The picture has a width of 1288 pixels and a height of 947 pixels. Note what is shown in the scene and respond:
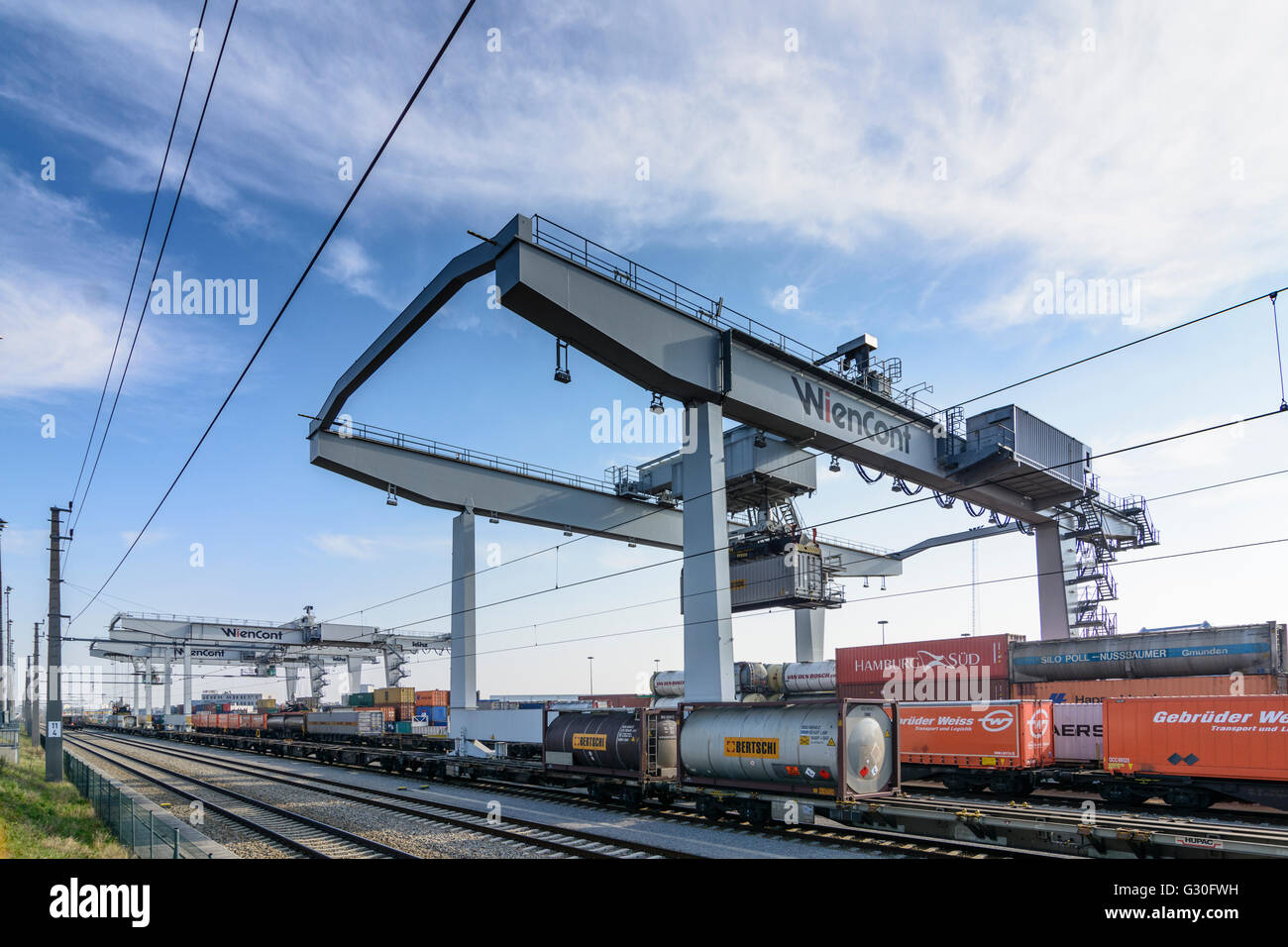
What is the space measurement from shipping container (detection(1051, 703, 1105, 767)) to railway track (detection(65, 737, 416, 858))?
17.6m

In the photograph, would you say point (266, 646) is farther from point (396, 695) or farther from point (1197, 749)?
point (1197, 749)

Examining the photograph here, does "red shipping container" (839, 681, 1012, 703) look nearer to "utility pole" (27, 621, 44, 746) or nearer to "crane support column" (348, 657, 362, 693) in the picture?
"utility pole" (27, 621, 44, 746)

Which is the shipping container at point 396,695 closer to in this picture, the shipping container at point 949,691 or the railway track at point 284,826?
the railway track at point 284,826

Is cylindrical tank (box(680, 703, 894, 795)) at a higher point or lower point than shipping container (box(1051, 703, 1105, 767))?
→ higher

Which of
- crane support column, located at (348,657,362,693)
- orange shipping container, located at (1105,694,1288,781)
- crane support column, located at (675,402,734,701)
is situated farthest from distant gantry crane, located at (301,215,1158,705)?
crane support column, located at (348,657,362,693)

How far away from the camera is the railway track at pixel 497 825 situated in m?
14.5

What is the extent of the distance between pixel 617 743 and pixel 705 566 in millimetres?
5569

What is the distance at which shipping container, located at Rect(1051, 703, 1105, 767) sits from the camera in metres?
22.0

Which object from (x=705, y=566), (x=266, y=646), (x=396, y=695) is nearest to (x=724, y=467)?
(x=705, y=566)

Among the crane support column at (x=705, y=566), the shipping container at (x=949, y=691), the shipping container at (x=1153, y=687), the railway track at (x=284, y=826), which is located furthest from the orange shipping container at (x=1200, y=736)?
the railway track at (x=284, y=826)

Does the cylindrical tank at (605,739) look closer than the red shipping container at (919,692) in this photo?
Yes

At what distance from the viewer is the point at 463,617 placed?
34.2 m

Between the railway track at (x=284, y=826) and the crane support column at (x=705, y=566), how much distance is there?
32.6 ft
